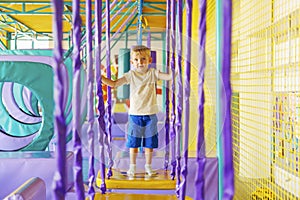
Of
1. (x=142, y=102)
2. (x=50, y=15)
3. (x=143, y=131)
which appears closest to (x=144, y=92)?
(x=142, y=102)

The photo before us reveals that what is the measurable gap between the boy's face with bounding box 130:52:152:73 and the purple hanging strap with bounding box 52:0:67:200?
1286mm

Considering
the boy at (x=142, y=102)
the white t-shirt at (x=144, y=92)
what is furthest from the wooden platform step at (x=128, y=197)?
the white t-shirt at (x=144, y=92)

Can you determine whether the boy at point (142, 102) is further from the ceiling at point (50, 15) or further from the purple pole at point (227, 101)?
the ceiling at point (50, 15)

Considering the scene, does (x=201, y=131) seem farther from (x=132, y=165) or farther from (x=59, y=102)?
(x=132, y=165)

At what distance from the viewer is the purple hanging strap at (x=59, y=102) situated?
0.55 meters

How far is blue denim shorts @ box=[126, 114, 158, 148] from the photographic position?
1.84 m

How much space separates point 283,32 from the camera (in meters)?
1.61

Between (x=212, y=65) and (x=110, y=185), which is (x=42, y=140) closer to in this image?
(x=110, y=185)

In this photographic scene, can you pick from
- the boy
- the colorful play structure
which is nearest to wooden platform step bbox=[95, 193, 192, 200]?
the colorful play structure

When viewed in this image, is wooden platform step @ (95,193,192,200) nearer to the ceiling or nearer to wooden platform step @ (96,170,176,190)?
wooden platform step @ (96,170,176,190)

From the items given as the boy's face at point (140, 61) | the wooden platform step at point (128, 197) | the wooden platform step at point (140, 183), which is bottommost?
the wooden platform step at point (128, 197)

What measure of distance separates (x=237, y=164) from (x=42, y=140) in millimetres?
1097

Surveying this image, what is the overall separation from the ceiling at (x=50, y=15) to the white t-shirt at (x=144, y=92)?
1630mm

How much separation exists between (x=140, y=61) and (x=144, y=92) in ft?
0.46
